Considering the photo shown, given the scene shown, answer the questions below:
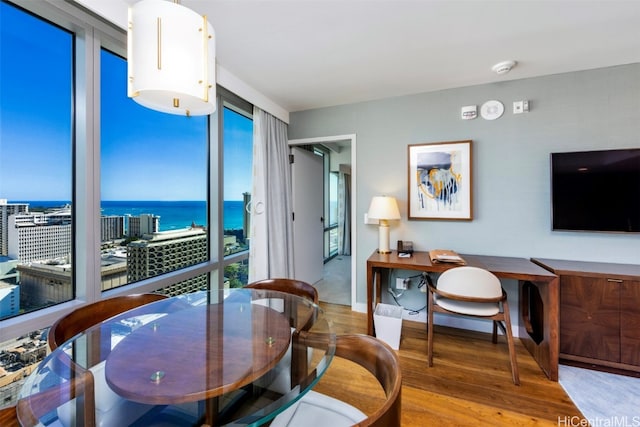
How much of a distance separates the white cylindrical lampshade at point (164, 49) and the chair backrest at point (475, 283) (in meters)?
2.00

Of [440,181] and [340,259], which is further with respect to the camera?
[340,259]

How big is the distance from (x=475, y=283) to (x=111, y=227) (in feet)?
8.33

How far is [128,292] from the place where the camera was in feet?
5.64

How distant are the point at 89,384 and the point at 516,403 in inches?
90.5

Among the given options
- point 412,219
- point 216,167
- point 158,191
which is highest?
point 216,167

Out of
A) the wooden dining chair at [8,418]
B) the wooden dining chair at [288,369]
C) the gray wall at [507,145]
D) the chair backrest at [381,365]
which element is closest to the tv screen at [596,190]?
the gray wall at [507,145]

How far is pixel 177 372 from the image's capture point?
0.93 m

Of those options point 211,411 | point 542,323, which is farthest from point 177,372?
point 542,323

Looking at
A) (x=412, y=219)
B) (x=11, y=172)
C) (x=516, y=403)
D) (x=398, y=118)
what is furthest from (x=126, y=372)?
(x=398, y=118)

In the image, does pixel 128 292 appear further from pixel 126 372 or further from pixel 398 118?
pixel 398 118

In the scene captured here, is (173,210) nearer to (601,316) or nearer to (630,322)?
(601,316)

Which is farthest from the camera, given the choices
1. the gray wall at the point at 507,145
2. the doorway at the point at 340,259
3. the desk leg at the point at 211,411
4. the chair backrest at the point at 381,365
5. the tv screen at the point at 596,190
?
the doorway at the point at 340,259

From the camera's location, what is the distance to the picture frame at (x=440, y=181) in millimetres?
2617

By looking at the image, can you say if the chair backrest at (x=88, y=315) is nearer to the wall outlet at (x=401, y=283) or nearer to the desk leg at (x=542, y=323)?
the wall outlet at (x=401, y=283)
